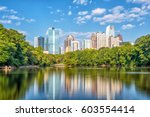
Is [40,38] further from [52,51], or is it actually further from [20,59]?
[20,59]

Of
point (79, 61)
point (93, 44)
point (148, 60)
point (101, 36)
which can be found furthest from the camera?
point (93, 44)

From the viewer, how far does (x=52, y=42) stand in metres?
45.8

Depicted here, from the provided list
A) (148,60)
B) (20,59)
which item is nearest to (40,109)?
(20,59)

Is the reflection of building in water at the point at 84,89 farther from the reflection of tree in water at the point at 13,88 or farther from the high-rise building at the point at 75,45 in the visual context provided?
the high-rise building at the point at 75,45

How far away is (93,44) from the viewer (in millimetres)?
50656

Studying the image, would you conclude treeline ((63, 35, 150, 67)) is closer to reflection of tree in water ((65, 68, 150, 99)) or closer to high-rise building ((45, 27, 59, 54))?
high-rise building ((45, 27, 59, 54))

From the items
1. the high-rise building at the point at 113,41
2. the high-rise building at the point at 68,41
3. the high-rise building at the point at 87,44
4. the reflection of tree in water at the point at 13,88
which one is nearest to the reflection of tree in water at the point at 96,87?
the reflection of tree in water at the point at 13,88

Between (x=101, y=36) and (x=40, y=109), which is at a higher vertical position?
(x=101, y=36)

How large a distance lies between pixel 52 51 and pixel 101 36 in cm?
1329

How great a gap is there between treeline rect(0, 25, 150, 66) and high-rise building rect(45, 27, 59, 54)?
1191 mm

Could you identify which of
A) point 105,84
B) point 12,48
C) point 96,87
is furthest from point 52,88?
point 12,48

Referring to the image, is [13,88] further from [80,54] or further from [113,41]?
[80,54]

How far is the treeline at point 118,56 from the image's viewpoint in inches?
1246

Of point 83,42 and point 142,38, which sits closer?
point 142,38
